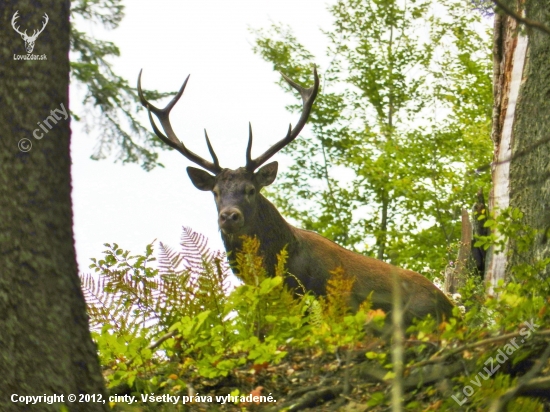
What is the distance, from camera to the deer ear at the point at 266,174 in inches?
400

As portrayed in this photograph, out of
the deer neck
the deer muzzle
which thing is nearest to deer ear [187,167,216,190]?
the deer neck

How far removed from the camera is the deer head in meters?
9.42

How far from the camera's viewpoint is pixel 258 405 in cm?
517

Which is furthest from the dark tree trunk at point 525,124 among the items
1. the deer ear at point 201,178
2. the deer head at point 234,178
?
the deer ear at point 201,178

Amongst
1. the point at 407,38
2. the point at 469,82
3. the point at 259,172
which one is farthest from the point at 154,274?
the point at 407,38

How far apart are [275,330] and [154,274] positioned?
1.05 metres

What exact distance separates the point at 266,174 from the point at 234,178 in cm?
54

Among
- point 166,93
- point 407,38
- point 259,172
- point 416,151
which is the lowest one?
point 259,172

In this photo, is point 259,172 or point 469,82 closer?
point 259,172

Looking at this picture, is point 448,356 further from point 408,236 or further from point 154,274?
point 408,236

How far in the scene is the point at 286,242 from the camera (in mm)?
9547

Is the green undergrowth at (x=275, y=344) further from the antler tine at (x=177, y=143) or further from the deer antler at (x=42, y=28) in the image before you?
the antler tine at (x=177, y=143)

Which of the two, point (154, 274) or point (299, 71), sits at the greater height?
point (299, 71)
